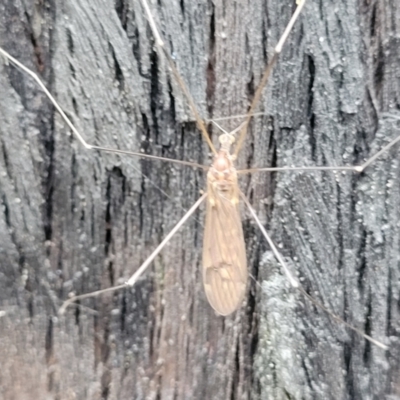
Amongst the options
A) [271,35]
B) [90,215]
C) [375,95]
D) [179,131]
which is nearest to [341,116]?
[375,95]

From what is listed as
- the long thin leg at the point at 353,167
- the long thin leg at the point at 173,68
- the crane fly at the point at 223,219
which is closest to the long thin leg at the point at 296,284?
the crane fly at the point at 223,219

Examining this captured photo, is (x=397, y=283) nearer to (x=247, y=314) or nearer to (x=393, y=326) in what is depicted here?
(x=393, y=326)

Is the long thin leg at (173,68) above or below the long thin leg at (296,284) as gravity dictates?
above

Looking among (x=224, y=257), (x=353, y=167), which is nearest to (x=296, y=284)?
(x=224, y=257)

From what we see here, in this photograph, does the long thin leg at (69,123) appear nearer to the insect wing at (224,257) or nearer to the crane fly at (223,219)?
the crane fly at (223,219)

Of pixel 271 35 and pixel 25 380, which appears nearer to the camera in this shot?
pixel 271 35

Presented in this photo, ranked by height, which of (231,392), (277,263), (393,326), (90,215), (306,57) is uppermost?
(306,57)

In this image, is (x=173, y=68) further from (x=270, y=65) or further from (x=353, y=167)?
(x=353, y=167)
